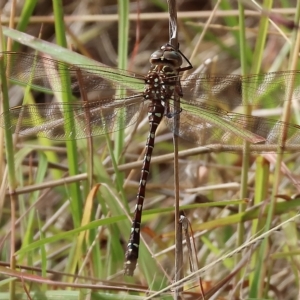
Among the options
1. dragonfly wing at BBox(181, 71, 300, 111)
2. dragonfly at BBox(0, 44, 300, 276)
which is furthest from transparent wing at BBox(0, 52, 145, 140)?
dragonfly wing at BBox(181, 71, 300, 111)

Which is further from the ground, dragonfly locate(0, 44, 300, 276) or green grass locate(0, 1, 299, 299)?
dragonfly locate(0, 44, 300, 276)

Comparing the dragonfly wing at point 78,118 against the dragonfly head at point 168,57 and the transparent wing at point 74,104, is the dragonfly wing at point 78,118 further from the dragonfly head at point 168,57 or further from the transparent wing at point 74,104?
the dragonfly head at point 168,57

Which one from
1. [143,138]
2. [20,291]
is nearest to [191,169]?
[143,138]

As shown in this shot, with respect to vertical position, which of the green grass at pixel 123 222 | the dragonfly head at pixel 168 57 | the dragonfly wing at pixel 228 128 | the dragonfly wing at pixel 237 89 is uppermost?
the dragonfly head at pixel 168 57

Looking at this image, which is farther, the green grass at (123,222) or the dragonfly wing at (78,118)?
the dragonfly wing at (78,118)

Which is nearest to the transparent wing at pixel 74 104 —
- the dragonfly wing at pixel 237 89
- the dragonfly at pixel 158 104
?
the dragonfly at pixel 158 104

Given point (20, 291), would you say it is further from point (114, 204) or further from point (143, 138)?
point (143, 138)

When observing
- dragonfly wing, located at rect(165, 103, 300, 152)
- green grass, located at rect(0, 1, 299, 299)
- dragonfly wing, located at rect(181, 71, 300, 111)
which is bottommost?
green grass, located at rect(0, 1, 299, 299)

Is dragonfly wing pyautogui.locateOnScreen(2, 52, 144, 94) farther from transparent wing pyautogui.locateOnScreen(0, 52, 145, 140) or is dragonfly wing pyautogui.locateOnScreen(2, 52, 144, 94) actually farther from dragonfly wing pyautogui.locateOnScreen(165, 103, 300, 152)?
dragonfly wing pyautogui.locateOnScreen(165, 103, 300, 152)
